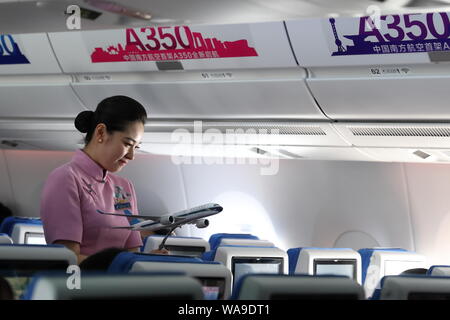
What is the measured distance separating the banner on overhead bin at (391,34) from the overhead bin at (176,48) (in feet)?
1.81

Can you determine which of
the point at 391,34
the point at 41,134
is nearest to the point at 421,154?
the point at 391,34

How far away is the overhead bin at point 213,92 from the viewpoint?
7.23 meters

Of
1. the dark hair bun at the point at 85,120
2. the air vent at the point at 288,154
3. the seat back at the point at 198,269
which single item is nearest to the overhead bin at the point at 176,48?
the air vent at the point at 288,154

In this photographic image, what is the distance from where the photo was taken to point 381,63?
20.7ft

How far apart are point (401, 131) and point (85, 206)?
3860 mm

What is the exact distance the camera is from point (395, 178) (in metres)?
9.14

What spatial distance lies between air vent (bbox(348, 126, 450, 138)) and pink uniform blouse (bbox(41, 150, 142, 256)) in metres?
3.42

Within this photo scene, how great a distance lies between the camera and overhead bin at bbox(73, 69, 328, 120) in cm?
723

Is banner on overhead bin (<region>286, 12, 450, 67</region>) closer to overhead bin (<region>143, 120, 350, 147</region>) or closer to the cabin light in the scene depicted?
overhead bin (<region>143, 120, 350, 147</region>)
